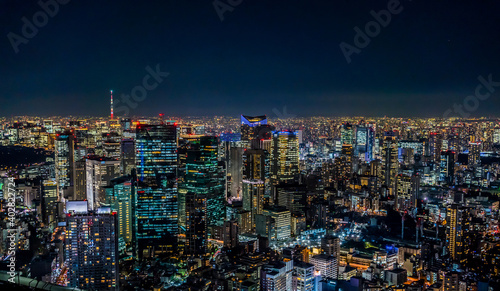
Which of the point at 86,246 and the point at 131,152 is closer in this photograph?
the point at 86,246

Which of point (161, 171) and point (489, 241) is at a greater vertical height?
point (161, 171)

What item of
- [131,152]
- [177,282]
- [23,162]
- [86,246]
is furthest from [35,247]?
[131,152]

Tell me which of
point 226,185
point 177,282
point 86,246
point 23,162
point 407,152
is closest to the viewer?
point 86,246

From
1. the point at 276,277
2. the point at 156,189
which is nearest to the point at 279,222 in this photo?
the point at 156,189

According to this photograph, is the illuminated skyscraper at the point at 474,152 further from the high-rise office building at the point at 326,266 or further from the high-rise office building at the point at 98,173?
the high-rise office building at the point at 98,173

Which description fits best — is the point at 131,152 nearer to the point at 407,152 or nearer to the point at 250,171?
the point at 250,171

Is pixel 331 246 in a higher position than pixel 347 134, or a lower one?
lower

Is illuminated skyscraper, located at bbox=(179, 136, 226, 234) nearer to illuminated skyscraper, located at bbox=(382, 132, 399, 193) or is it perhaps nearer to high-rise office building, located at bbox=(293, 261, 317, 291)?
high-rise office building, located at bbox=(293, 261, 317, 291)

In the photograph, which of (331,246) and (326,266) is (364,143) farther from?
(326,266)
